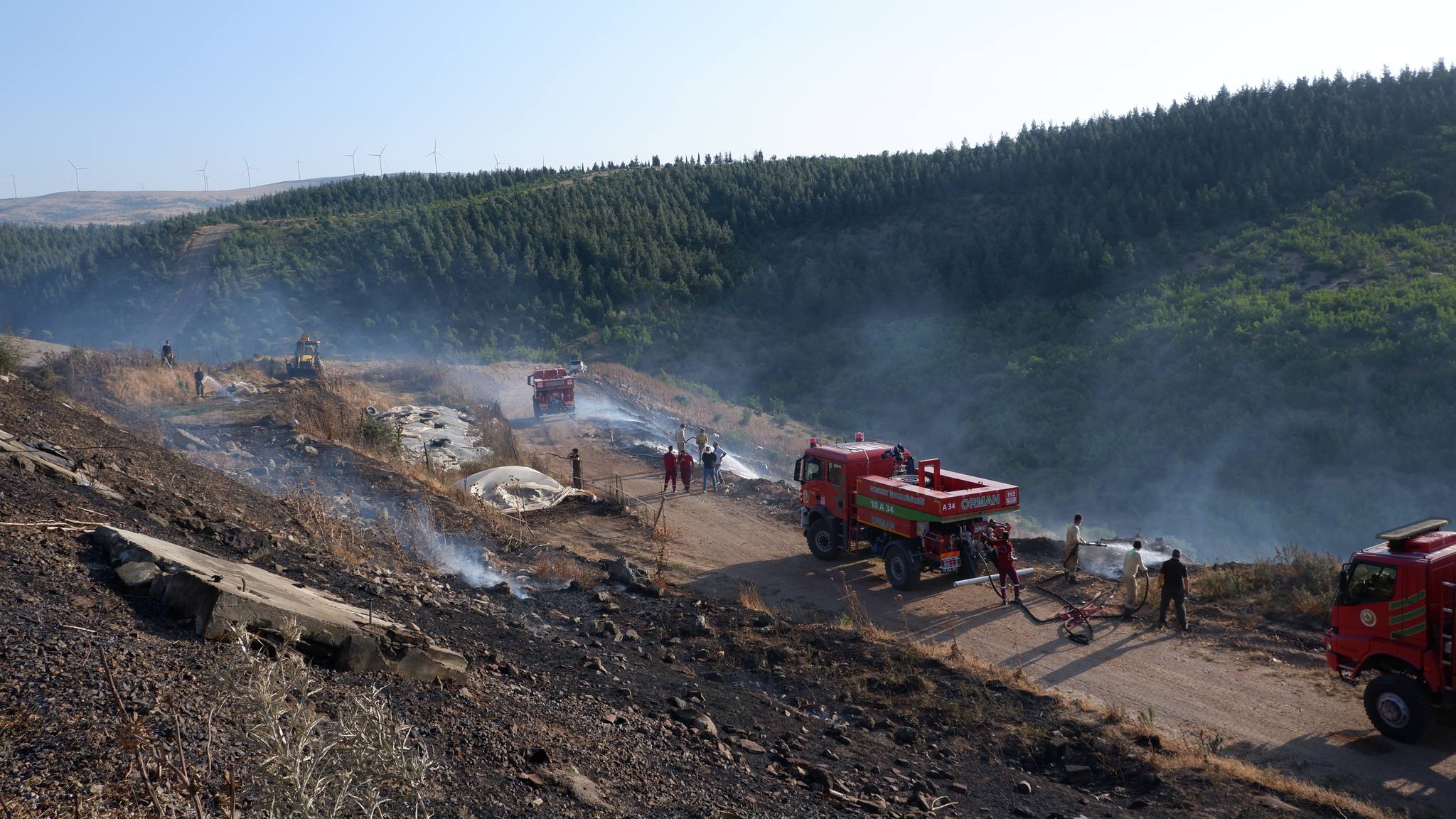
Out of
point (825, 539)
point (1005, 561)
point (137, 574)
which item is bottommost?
point (825, 539)

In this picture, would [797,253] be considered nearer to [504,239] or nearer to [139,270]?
[504,239]

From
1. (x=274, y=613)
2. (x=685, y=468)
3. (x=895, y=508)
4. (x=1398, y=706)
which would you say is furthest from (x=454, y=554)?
(x=1398, y=706)

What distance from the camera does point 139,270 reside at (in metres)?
66.8

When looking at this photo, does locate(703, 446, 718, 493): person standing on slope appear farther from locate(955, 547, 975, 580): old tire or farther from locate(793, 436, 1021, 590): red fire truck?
locate(955, 547, 975, 580): old tire

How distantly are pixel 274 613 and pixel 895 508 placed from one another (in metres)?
10.9

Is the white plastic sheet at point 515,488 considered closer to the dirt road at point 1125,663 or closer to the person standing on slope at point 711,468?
the dirt road at point 1125,663

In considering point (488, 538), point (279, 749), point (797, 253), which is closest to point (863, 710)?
point (279, 749)

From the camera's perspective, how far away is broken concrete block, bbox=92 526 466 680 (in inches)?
275

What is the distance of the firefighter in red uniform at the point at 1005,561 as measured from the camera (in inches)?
581

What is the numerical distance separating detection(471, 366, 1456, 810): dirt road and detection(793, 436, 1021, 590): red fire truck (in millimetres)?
544

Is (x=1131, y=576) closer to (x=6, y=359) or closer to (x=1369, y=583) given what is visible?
(x=1369, y=583)

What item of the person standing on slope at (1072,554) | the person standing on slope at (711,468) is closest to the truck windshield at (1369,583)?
the person standing on slope at (1072,554)

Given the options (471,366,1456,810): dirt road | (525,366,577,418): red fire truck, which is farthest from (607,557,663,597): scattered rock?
(525,366,577,418): red fire truck

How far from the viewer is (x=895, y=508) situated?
622 inches
